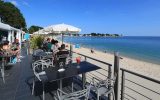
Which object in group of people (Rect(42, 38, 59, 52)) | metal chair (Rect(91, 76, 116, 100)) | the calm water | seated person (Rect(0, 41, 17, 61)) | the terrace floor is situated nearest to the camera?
metal chair (Rect(91, 76, 116, 100))

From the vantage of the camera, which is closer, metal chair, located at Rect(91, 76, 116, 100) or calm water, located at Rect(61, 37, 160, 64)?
metal chair, located at Rect(91, 76, 116, 100)

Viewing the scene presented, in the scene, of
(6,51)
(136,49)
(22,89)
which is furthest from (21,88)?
(136,49)

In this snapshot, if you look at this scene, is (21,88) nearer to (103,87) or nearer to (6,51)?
(103,87)

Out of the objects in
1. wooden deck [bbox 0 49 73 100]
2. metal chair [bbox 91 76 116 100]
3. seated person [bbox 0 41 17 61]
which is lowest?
wooden deck [bbox 0 49 73 100]

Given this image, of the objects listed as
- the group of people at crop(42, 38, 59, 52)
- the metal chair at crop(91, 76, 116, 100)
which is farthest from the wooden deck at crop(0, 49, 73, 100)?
the group of people at crop(42, 38, 59, 52)

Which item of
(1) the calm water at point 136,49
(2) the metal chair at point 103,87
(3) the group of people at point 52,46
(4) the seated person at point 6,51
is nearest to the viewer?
(2) the metal chair at point 103,87

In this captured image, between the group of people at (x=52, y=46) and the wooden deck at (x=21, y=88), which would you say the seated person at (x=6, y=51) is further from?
the group of people at (x=52, y=46)

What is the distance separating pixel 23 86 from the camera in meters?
5.59

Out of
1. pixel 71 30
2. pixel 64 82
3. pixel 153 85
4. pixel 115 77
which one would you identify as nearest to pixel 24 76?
pixel 64 82

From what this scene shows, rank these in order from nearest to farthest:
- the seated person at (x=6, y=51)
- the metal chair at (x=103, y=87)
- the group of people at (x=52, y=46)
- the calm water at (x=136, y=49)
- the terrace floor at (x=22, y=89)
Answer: the metal chair at (x=103, y=87), the terrace floor at (x=22, y=89), the seated person at (x=6, y=51), the group of people at (x=52, y=46), the calm water at (x=136, y=49)

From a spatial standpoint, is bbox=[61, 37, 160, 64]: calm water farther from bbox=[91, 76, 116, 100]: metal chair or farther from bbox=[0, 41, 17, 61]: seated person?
bbox=[91, 76, 116, 100]: metal chair

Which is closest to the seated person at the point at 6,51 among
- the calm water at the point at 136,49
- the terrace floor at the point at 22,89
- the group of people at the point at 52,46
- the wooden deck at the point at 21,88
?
the wooden deck at the point at 21,88

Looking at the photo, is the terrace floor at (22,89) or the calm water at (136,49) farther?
the calm water at (136,49)

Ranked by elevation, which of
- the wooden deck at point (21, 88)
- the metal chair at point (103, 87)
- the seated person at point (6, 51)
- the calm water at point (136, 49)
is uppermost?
the seated person at point (6, 51)
